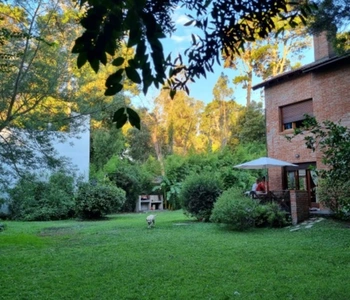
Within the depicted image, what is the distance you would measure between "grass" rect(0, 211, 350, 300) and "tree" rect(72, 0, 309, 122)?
3659 millimetres

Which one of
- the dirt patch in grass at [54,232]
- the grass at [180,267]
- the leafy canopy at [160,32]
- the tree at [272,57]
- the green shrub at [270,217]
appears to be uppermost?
the tree at [272,57]

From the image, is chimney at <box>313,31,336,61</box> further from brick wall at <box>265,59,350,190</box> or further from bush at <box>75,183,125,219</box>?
bush at <box>75,183,125,219</box>

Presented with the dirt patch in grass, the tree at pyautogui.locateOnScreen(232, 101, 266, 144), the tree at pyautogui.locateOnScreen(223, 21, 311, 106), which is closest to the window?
the dirt patch in grass

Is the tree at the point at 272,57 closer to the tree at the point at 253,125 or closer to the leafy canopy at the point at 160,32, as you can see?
the tree at the point at 253,125

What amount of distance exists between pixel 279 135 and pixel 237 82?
1664 centimetres

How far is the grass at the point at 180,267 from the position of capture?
5.06 m

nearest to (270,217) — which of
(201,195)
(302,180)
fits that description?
(201,195)

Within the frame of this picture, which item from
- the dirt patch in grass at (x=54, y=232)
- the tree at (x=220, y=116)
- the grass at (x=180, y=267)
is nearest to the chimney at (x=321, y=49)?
the grass at (x=180, y=267)

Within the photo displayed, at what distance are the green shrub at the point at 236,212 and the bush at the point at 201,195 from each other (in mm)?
2675

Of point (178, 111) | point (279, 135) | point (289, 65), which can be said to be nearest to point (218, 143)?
point (178, 111)

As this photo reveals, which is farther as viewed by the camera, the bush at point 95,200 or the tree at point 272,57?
the tree at point 272,57

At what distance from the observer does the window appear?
51.2 ft

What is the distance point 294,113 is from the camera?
16.2 meters

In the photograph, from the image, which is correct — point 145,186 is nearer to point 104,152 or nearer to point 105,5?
point 104,152
